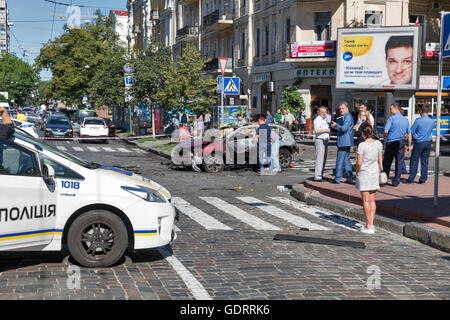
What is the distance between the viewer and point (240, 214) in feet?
36.1

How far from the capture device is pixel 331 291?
20.0 feet

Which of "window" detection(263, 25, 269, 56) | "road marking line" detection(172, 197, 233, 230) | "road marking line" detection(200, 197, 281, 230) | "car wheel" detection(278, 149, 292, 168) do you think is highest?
"window" detection(263, 25, 269, 56)

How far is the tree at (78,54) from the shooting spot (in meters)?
61.5

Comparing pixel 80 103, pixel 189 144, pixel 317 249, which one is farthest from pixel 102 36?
pixel 317 249

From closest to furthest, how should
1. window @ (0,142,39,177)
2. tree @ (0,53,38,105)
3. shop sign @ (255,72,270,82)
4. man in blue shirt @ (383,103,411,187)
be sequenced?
window @ (0,142,39,177) < man in blue shirt @ (383,103,411,187) < shop sign @ (255,72,270,82) < tree @ (0,53,38,105)

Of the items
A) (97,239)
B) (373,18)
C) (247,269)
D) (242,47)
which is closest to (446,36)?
(247,269)

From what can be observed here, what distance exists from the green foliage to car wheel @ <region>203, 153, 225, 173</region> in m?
16.5

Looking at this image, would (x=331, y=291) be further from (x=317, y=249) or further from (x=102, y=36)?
(x=102, y=36)

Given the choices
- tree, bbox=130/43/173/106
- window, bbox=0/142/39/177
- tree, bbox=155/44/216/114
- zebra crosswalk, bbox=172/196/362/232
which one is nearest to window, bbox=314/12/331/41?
tree, bbox=155/44/216/114

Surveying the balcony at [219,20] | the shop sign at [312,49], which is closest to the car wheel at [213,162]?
the shop sign at [312,49]

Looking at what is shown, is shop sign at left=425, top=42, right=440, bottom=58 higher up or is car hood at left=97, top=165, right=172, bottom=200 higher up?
shop sign at left=425, top=42, right=440, bottom=58

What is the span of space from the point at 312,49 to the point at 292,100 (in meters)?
3.15

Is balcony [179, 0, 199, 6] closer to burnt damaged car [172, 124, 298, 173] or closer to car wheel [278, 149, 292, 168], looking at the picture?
car wheel [278, 149, 292, 168]

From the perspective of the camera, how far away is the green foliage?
33906 mm
